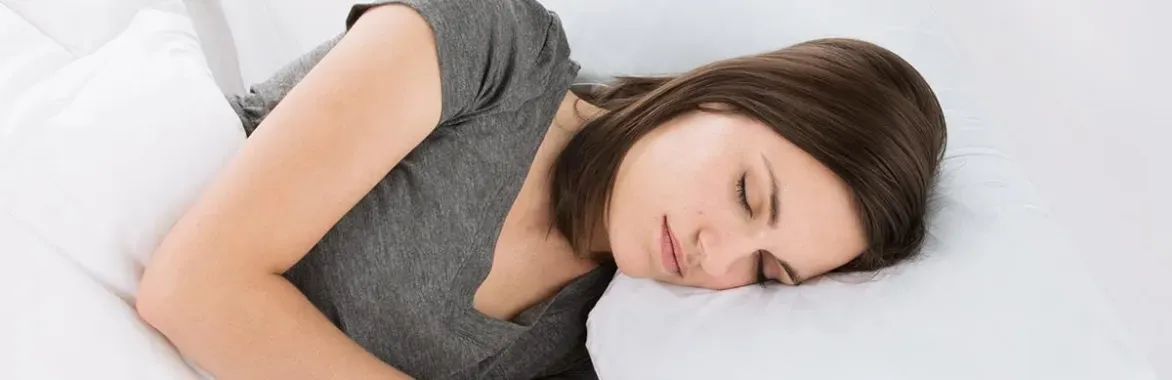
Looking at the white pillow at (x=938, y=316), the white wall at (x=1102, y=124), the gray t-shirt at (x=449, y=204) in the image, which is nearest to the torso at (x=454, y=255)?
the gray t-shirt at (x=449, y=204)

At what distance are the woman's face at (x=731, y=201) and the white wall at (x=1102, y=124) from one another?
33 cm

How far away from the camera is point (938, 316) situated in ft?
2.74

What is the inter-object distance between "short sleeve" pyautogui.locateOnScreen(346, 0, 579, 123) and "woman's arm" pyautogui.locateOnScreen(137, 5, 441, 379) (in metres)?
0.02

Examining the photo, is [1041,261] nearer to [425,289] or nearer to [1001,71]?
[1001,71]

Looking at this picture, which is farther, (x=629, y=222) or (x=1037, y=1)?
(x=1037, y=1)

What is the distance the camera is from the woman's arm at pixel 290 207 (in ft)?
2.38

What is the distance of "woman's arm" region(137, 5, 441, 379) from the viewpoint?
2.38 ft

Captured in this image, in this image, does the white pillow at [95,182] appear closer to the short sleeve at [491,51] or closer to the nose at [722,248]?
the short sleeve at [491,51]

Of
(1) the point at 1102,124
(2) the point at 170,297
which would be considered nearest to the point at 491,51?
(2) the point at 170,297

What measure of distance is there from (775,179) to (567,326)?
1.04 ft

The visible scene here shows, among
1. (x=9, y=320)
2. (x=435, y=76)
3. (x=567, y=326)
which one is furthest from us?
(x=567, y=326)

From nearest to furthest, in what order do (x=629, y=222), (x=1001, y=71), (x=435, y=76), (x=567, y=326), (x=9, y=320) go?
(x=9, y=320), (x=435, y=76), (x=629, y=222), (x=567, y=326), (x=1001, y=71)

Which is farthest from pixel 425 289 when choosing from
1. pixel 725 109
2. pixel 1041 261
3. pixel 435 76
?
pixel 1041 261

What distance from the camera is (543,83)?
0.94m
